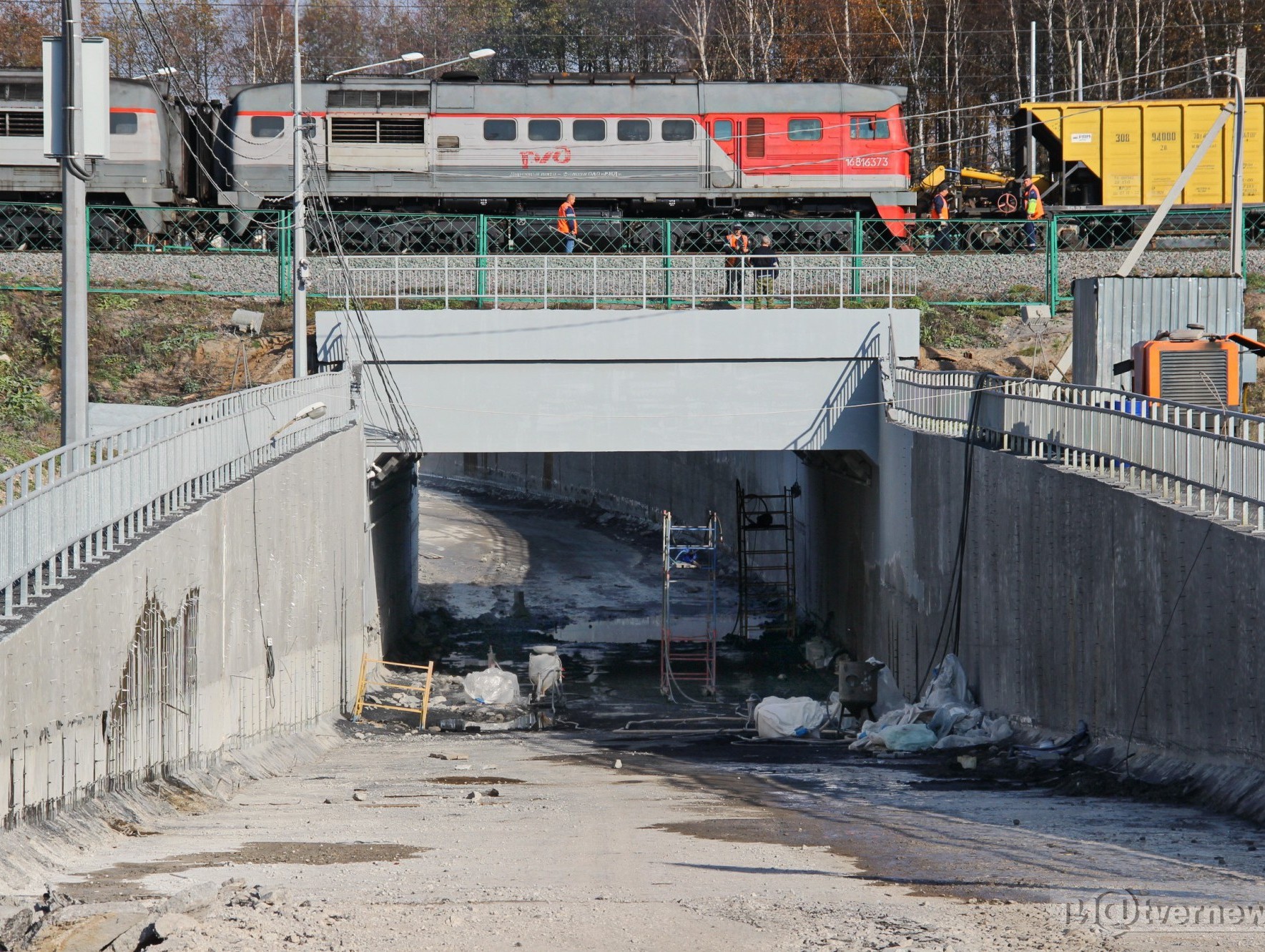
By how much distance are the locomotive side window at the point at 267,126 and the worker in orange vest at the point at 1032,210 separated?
16.3 meters

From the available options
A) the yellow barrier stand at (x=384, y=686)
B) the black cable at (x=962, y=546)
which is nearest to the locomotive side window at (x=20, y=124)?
the yellow barrier stand at (x=384, y=686)

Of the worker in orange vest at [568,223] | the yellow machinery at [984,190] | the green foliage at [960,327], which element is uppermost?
the yellow machinery at [984,190]

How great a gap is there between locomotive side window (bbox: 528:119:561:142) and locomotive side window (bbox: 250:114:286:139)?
5.41 meters

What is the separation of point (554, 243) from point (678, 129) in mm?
3724

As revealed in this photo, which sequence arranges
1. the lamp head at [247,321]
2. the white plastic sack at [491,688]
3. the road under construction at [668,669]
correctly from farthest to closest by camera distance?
the lamp head at [247,321]
the white plastic sack at [491,688]
the road under construction at [668,669]

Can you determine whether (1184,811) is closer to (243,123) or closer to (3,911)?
(3,911)

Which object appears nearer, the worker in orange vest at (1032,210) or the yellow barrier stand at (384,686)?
the yellow barrier stand at (384,686)

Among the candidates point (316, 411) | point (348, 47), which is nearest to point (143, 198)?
point (316, 411)

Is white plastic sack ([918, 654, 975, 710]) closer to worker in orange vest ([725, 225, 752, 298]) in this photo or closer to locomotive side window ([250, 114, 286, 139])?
worker in orange vest ([725, 225, 752, 298])

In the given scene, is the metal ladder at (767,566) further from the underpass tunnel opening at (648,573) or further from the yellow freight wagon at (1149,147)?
the yellow freight wagon at (1149,147)

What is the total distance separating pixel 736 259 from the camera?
1103 inches

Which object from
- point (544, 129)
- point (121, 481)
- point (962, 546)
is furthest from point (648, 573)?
point (121, 481)

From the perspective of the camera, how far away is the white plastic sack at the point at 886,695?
2050 centimetres

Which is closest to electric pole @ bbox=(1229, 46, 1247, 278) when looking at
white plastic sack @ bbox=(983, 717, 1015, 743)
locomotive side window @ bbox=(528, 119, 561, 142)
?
white plastic sack @ bbox=(983, 717, 1015, 743)
